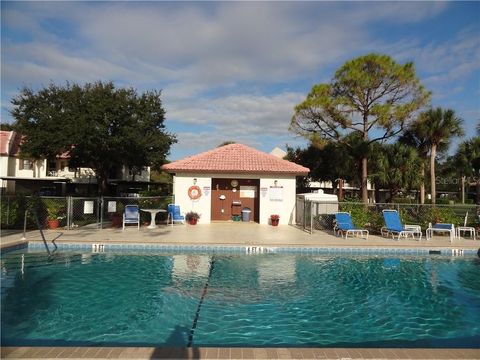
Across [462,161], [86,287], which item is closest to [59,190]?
[86,287]

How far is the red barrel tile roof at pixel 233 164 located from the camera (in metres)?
20.0

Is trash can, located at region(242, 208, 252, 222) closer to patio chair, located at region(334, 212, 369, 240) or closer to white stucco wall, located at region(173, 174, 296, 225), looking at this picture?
white stucco wall, located at region(173, 174, 296, 225)

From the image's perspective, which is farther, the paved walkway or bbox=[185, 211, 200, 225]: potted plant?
bbox=[185, 211, 200, 225]: potted plant

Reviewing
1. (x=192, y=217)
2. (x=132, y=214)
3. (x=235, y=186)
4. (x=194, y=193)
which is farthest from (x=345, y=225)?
(x=132, y=214)

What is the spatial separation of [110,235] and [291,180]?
10.3m

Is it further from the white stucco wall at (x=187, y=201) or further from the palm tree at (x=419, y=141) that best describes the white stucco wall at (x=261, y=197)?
the palm tree at (x=419, y=141)

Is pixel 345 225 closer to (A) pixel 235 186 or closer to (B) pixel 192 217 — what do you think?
(A) pixel 235 186

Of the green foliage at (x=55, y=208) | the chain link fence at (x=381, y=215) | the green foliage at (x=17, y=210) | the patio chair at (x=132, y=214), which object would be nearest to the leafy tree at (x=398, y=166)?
the chain link fence at (x=381, y=215)

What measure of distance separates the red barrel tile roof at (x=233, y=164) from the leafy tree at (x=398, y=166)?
35.4 ft

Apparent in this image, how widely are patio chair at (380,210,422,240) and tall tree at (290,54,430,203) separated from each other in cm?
1203

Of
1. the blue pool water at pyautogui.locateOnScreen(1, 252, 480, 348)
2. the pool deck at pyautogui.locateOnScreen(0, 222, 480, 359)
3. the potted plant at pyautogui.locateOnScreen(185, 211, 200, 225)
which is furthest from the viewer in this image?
the potted plant at pyautogui.locateOnScreen(185, 211, 200, 225)

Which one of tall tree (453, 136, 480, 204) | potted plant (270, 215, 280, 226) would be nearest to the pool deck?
potted plant (270, 215, 280, 226)

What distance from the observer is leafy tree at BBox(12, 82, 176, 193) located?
26.9m

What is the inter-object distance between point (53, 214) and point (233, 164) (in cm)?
925
